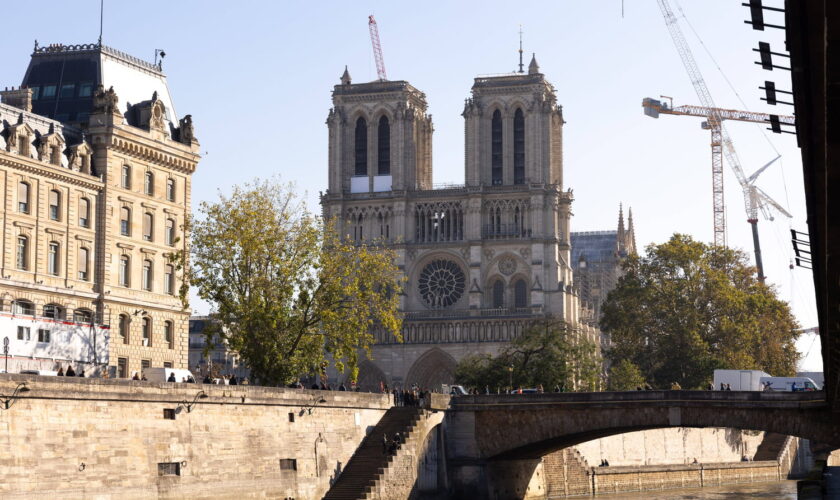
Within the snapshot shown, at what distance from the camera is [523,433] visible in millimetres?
62094

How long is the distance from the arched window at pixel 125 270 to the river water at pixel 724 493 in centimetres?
2663

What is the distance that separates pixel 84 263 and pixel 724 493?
36.0 m

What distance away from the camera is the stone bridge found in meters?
56.7

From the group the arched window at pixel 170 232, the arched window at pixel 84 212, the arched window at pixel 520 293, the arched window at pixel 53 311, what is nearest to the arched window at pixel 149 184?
the arched window at pixel 170 232

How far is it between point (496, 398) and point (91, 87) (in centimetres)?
2747

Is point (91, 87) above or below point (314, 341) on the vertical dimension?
above

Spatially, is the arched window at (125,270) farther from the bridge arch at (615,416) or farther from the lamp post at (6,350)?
the lamp post at (6,350)

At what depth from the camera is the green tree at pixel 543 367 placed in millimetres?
95188

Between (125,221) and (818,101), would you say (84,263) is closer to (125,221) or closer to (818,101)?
(125,221)

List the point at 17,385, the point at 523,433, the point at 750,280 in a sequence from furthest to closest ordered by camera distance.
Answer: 1. the point at 750,280
2. the point at 523,433
3. the point at 17,385

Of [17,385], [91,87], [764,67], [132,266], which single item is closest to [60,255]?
[132,266]

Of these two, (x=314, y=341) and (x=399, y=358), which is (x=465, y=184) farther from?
(x=314, y=341)

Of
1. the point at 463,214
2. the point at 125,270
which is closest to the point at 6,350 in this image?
the point at 125,270

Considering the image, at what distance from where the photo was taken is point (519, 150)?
135750 mm
